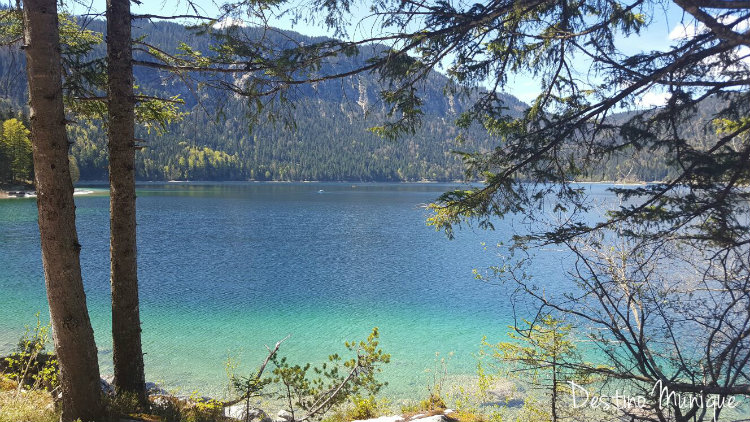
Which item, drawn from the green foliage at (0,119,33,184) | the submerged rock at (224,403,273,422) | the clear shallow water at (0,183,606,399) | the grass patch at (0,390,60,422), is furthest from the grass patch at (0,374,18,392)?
the green foliage at (0,119,33,184)

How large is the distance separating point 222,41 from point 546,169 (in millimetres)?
3568

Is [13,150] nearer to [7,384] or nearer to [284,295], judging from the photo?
[284,295]

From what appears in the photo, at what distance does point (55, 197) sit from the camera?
363 cm

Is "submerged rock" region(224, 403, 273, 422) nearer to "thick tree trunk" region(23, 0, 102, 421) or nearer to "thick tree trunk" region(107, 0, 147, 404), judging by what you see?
"thick tree trunk" region(107, 0, 147, 404)

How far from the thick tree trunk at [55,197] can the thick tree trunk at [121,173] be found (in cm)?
71

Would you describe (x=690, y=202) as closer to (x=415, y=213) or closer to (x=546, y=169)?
(x=546, y=169)

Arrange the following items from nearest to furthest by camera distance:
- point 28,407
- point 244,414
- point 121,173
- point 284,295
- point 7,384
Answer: point 28,407
point 121,173
point 7,384
point 244,414
point 284,295

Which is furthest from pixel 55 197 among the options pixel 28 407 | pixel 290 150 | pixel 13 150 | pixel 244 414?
pixel 290 150

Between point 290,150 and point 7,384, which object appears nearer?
point 7,384

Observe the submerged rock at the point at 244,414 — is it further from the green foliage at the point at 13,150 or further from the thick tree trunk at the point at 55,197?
the green foliage at the point at 13,150

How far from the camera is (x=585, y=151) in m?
4.84

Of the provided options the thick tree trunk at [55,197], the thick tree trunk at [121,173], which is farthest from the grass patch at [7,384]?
the thick tree trunk at [55,197]

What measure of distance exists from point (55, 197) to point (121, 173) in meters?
0.96

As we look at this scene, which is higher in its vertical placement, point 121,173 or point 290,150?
point 290,150
